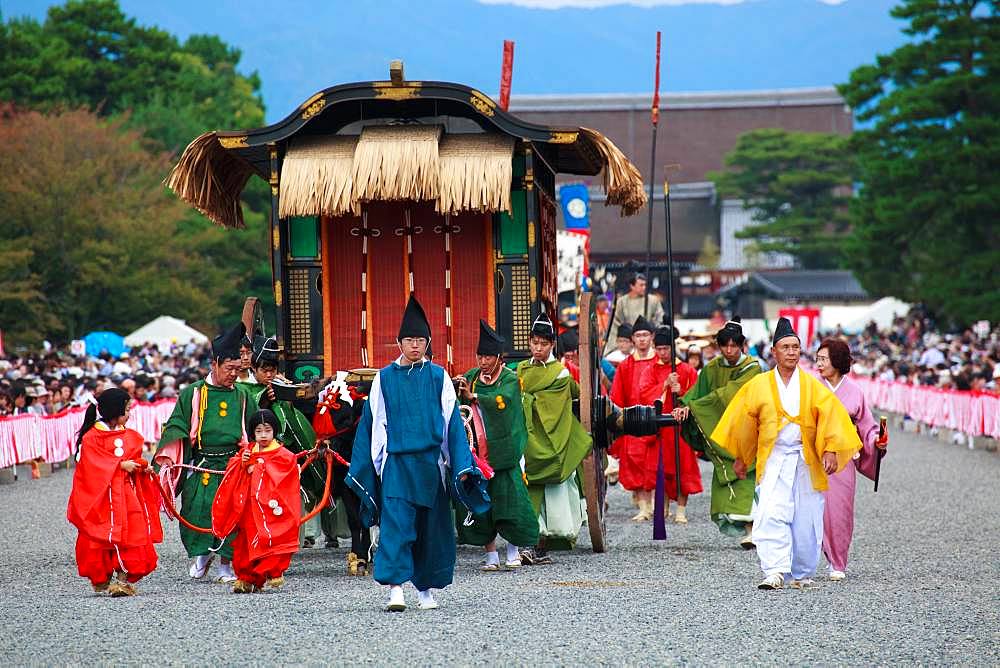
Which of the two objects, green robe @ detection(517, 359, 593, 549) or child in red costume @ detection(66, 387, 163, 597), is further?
green robe @ detection(517, 359, 593, 549)

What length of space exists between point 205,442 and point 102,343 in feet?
72.7

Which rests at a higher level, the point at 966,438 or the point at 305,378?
the point at 305,378

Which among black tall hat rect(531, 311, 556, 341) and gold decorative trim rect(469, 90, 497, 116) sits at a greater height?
gold decorative trim rect(469, 90, 497, 116)

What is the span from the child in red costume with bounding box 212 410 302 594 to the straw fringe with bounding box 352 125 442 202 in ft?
6.97

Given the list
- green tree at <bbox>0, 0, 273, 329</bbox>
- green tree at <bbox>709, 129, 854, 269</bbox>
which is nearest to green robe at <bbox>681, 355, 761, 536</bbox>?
green tree at <bbox>0, 0, 273, 329</bbox>

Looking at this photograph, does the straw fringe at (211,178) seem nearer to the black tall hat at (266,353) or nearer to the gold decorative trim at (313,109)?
the gold decorative trim at (313,109)

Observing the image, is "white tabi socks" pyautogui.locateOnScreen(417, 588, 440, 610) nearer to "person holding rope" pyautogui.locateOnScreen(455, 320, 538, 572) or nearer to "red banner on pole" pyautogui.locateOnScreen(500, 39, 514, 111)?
"person holding rope" pyautogui.locateOnScreen(455, 320, 538, 572)

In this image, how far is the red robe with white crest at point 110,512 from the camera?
9.01 m

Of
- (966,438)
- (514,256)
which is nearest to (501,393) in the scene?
(514,256)

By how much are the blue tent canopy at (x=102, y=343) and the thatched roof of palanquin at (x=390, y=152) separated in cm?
2016

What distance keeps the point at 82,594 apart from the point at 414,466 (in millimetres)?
2208

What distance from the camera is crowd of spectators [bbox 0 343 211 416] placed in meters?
19.7

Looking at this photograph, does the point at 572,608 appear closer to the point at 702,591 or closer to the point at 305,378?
the point at 702,591

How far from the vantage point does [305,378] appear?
38.1 ft
